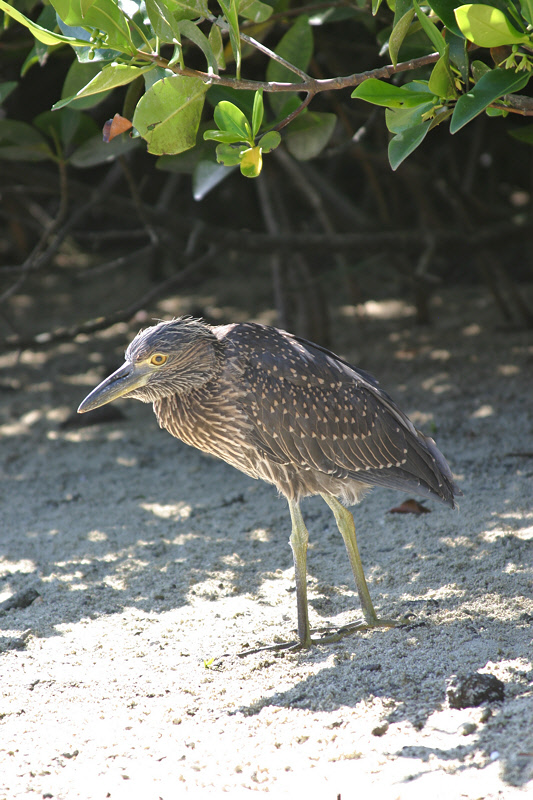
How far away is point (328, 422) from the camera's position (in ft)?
11.0

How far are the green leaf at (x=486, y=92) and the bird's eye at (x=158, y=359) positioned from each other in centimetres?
156

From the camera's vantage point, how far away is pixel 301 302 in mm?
6285

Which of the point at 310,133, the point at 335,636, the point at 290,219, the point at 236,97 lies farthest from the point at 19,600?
the point at 290,219

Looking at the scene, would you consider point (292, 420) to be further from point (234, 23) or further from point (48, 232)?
point (48, 232)

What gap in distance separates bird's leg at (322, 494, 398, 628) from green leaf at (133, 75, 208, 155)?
5.28 feet

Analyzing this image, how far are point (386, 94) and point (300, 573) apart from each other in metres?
1.83

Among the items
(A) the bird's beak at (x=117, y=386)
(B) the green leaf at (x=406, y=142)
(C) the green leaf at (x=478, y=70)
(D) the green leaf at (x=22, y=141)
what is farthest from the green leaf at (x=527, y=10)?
(D) the green leaf at (x=22, y=141)

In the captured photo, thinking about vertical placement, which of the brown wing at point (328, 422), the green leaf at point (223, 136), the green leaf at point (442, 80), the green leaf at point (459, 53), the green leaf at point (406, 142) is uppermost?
the green leaf at point (459, 53)

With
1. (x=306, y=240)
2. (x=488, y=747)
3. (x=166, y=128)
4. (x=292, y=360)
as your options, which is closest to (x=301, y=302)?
(x=306, y=240)

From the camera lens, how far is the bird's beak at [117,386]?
3.21 meters

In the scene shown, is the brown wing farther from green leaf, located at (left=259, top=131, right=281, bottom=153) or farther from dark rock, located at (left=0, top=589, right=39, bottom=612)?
dark rock, located at (left=0, top=589, right=39, bottom=612)

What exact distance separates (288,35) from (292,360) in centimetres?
146

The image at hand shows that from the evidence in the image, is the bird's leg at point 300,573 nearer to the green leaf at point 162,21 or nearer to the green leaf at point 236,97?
the green leaf at point 236,97

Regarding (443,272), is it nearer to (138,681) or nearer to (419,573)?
(419,573)
